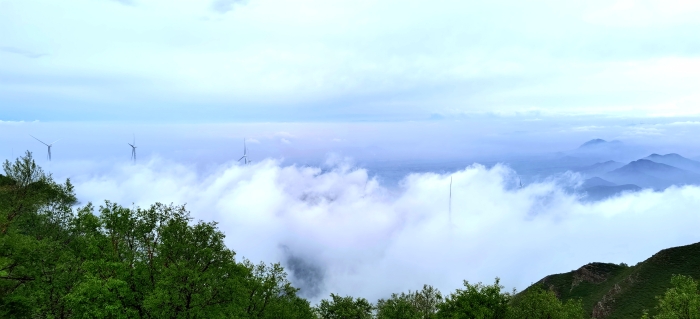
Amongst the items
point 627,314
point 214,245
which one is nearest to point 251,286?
point 214,245

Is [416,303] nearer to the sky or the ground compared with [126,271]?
nearer to the ground

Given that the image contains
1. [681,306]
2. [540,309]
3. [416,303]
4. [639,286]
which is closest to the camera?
[681,306]

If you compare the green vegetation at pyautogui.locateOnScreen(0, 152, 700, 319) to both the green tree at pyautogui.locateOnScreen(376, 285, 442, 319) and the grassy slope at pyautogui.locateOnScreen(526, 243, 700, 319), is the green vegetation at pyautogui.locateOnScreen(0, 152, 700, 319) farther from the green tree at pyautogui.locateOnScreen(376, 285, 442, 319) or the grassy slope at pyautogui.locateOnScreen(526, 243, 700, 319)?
the grassy slope at pyautogui.locateOnScreen(526, 243, 700, 319)

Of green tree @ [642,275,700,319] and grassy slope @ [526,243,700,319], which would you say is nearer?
green tree @ [642,275,700,319]

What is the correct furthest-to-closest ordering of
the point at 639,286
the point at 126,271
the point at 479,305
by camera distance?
the point at 639,286 → the point at 479,305 → the point at 126,271

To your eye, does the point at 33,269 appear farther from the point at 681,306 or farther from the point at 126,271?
the point at 681,306

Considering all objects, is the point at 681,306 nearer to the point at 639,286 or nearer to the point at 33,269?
the point at 33,269

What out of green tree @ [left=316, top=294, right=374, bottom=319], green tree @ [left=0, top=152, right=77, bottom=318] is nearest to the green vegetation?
green tree @ [left=0, top=152, right=77, bottom=318]

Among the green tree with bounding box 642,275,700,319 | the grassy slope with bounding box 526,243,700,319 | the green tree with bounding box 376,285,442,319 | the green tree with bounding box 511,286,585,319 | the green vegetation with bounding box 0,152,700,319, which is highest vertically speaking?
the green vegetation with bounding box 0,152,700,319

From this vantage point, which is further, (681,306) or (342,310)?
(342,310)

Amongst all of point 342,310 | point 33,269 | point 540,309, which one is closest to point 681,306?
point 540,309

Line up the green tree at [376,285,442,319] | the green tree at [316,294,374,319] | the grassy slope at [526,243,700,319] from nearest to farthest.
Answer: the green tree at [376,285,442,319]
the green tree at [316,294,374,319]
the grassy slope at [526,243,700,319]

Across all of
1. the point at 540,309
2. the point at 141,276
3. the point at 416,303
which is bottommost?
the point at 416,303

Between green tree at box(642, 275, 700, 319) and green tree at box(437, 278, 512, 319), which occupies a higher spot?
green tree at box(642, 275, 700, 319)
